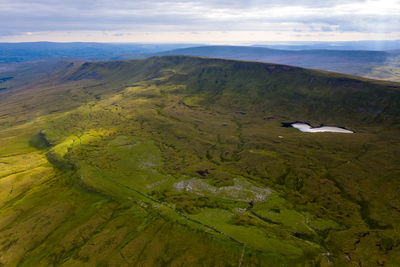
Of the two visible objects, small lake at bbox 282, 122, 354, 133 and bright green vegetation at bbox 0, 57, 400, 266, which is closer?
bright green vegetation at bbox 0, 57, 400, 266

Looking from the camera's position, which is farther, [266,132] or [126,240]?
[266,132]

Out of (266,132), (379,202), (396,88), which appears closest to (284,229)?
(379,202)

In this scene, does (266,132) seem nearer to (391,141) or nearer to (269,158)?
(269,158)

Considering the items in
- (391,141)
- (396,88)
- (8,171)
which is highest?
(396,88)

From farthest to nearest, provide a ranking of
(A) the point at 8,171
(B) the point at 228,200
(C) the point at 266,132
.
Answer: (C) the point at 266,132 < (A) the point at 8,171 < (B) the point at 228,200

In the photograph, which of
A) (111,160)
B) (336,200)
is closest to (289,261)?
(336,200)

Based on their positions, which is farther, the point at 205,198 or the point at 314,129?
the point at 314,129

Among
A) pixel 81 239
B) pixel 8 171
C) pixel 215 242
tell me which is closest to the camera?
pixel 215 242

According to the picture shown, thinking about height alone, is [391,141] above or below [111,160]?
above

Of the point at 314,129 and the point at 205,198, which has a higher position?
the point at 314,129

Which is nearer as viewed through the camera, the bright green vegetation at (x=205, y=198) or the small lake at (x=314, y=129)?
the bright green vegetation at (x=205, y=198)
